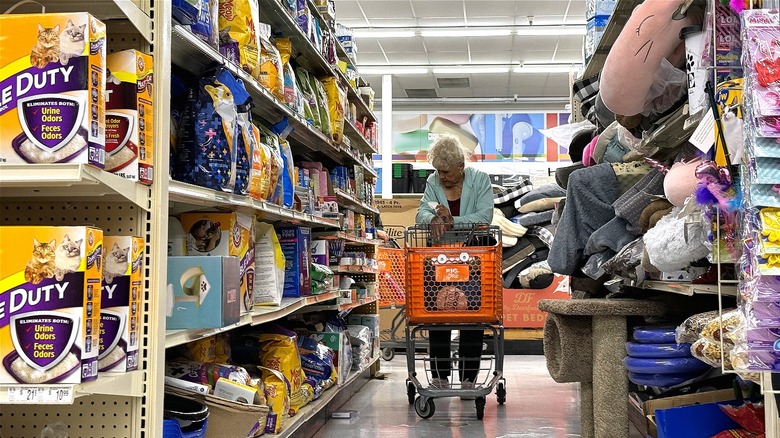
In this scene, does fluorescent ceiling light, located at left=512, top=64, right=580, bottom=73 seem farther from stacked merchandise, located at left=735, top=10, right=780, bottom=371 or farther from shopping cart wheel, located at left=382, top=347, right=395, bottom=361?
stacked merchandise, located at left=735, top=10, right=780, bottom=371

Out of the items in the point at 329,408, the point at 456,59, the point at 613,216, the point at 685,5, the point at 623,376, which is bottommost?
the point at 329,408

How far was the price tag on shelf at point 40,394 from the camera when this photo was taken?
150cm

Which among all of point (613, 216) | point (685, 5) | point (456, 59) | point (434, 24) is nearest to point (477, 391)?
point (613, 216)

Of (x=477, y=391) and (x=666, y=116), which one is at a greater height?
(x=666, y=116)

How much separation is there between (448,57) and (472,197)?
23.6ft

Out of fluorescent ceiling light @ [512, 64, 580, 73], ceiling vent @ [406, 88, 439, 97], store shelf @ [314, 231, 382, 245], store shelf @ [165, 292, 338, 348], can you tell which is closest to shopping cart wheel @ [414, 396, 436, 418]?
store shelf @ [165, 292, 338, 348]

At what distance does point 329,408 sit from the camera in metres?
4.61

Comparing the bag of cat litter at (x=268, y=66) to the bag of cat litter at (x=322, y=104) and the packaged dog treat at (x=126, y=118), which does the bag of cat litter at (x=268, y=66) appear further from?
the packaged dog treat at (x=126, y=118)

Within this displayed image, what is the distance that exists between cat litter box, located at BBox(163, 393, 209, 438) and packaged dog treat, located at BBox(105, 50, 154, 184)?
0.64 metres

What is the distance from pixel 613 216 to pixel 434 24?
770 cm

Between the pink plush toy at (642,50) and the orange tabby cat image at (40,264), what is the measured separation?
159 centimetres

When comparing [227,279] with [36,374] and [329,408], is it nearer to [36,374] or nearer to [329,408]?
[36,374]

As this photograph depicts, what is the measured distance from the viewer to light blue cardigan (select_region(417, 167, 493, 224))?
16.8ft

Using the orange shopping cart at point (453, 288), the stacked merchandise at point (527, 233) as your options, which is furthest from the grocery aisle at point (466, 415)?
the stacked merchandise at point (527, 233)
